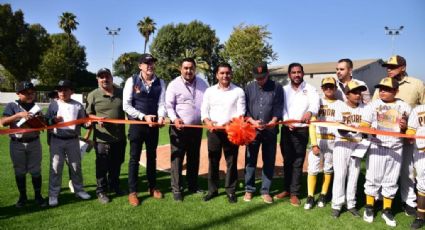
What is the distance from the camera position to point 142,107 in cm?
582

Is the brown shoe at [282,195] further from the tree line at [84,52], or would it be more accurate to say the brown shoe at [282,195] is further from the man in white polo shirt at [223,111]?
the tree line at [84,52]

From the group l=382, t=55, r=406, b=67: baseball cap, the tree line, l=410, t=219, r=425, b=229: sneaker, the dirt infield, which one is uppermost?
the tree line

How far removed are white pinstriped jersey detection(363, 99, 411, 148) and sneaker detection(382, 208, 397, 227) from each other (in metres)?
1.02

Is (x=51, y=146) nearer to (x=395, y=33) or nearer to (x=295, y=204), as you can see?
(x=295, y=204)

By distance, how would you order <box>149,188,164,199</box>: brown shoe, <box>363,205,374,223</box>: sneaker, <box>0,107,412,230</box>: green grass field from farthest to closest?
<box>149,188,164,199</box>: brown shoe, <box>363,205,374,223</box>: sneaker, <box>0,107,412,230</box>: green grass field

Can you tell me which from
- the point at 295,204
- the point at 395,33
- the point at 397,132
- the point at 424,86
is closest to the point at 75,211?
the point at 295,204

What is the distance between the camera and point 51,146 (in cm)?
564

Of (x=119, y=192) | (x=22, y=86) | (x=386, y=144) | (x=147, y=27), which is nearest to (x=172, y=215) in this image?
(x=119, y=192)

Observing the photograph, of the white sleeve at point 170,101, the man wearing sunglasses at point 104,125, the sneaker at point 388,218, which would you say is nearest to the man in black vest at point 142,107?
the white sleeve at point 170,101

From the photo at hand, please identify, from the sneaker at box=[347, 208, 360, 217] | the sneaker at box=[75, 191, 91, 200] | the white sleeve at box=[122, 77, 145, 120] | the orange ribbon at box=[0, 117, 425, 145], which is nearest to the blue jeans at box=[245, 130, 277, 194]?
the orange ribbon at box=[0, 117, 425, 145]

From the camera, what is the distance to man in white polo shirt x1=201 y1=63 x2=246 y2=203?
5.64 metres

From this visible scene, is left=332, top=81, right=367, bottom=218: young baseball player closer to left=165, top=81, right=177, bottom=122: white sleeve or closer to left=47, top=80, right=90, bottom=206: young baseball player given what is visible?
left=165, top=81, right=177, bottom=122: white sleeve

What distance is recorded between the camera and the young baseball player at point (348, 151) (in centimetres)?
523

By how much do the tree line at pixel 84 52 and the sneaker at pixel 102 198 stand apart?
89.4ft
